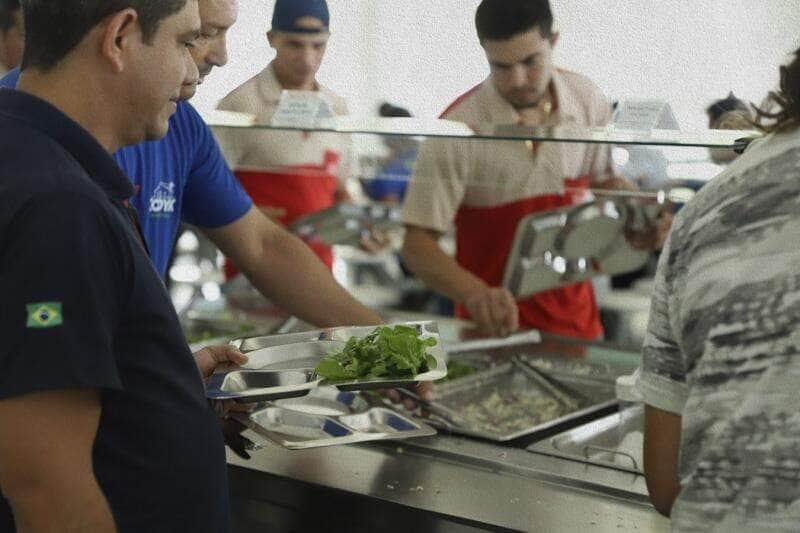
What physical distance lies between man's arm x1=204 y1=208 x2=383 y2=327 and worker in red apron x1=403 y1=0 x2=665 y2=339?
380 mm

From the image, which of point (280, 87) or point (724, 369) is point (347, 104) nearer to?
point (280, 87)

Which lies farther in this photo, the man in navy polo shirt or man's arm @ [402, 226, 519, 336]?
man's arm @ [402, 226, 519, 336]

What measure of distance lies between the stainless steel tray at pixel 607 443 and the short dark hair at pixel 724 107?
1.60 ft

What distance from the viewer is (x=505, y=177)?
2646 mm

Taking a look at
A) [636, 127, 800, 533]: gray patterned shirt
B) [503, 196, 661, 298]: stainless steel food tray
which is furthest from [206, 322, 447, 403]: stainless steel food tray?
[503, 196, 661, 298]: stainless steel food tray

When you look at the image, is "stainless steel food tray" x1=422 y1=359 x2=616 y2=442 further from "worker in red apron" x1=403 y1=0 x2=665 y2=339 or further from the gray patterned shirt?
the gray patterned shirt

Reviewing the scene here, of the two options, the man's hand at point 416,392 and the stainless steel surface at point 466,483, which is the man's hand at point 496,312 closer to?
the man's hand at point 416,392

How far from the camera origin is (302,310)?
2.18 metres

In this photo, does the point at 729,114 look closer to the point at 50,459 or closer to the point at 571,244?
the point at 571,244

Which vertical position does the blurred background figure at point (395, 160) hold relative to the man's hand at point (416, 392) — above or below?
above

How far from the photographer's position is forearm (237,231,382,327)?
2.16 meters

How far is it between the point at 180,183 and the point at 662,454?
3.70 ft

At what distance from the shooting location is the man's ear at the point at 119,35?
1.25 m

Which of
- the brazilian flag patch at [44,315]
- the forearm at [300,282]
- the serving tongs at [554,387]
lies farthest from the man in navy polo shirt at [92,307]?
the serving tongs at [554,387]
